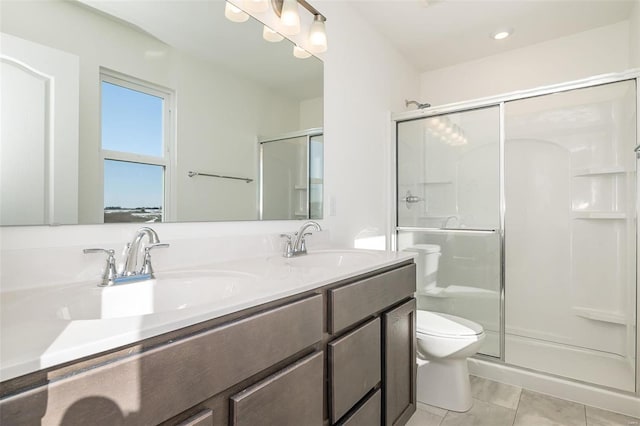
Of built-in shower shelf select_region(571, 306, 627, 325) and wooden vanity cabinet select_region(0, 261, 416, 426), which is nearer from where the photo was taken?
wooden vanity cabinet select_region(0, 261, 416, 426)

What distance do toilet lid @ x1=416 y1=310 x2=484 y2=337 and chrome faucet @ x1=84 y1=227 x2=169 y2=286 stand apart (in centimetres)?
145

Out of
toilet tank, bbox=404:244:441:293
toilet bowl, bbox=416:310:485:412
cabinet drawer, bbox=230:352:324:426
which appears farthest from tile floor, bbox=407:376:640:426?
cabinet drawer, bbox=230:352:324:426

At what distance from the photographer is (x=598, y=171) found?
7.33 feet

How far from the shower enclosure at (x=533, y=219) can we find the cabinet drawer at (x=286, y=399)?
1789mm

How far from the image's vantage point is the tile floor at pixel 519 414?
1700mm

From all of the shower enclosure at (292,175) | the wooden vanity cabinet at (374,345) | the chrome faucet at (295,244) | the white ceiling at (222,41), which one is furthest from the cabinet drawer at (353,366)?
the white ceiling at (222,41)

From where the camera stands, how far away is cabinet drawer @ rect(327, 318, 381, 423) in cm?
104

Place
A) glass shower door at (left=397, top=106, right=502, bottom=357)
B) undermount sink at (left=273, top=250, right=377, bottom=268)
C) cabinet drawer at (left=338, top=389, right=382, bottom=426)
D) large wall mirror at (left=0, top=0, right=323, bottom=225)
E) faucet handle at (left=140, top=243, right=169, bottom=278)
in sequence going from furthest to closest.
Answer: glass shower door at (left=397, top=106, right=502, bottom=357)
undermount sink at (left=273, top=250, right=377, bottom=268)
cabinet drawer at (left=338, top=389, right=382, bottom=426)
faucet handle at (left=140, top=243, right=169, bottom=278)
large wall mirror at (left=0, top=0, right=323, bottom=225)

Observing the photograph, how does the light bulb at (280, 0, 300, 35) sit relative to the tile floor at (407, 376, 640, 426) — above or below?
above

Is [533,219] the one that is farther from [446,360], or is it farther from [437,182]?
[446,360]

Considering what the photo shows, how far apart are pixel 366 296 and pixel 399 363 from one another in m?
0.46

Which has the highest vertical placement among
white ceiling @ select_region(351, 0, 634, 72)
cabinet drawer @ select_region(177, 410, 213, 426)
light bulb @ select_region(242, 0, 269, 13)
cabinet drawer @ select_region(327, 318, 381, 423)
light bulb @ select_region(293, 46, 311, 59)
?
white ceiling @ select_region(351, 0, 634, 72)

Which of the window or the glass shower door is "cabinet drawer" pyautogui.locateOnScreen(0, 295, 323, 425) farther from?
the glass shower door

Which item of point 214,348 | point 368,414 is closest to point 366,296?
point 368,414
